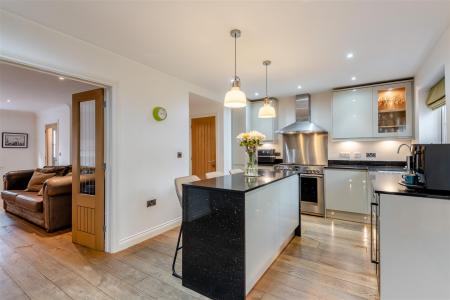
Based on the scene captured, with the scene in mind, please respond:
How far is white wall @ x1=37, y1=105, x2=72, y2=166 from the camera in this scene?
5.54 m

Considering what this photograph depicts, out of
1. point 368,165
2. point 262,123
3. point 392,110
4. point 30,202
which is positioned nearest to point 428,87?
point 392,110

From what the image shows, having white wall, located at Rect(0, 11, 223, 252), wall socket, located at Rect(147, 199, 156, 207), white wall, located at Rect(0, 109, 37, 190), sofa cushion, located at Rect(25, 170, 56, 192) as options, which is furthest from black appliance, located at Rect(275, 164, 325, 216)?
white wall, located at Rect(0, 109, 37, 190)

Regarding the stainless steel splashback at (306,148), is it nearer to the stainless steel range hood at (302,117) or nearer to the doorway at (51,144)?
the stainless steel range hood at (302,117)

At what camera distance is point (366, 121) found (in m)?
4.04

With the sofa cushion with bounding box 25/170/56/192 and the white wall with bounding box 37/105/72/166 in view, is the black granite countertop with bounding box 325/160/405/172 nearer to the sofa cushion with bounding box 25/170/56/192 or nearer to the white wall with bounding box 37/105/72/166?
the sofa cushion with bounding box 25/170/56/192

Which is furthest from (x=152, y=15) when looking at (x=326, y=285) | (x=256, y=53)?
(x=326, y=285)

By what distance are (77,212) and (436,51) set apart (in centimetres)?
Result: 507

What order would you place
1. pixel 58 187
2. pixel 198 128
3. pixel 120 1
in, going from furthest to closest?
pixel 198 128
pixel 58 187
pixel 120 1

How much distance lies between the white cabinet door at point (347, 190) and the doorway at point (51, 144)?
691 cm

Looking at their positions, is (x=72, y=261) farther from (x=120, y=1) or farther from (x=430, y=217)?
(x=430, y=217)

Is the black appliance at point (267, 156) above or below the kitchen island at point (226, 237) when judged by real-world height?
above

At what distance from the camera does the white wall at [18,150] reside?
6055 millimetres

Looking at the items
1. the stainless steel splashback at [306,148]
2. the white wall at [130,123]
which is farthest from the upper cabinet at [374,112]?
the white wall at [130,123]

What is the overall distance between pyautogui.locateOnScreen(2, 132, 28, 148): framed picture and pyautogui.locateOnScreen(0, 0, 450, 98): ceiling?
19.7ft
